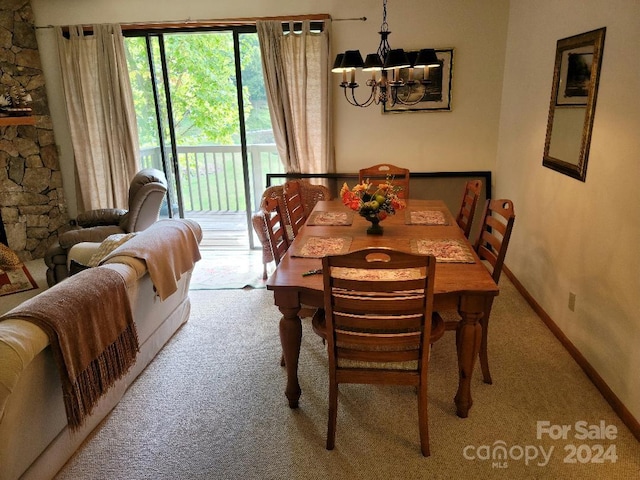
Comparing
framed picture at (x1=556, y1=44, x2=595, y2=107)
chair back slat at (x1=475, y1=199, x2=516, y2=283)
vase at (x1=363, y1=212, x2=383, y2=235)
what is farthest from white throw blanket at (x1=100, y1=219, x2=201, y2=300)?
framed picture at (x1=556, y1=44, x2=595, y2=107)

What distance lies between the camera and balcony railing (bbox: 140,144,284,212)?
4.85m

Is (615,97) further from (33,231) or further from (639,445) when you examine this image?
(33,231)

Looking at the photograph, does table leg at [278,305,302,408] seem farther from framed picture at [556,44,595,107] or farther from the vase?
framed picture at [556,44,595,107]

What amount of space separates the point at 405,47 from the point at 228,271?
2.71 m

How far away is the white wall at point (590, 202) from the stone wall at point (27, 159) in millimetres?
4646

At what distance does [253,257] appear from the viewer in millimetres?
4793

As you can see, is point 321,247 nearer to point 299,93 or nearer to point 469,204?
point 469,204

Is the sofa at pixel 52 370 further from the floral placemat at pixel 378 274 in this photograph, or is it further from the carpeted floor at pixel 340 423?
the floral placemat at pixel 378 274

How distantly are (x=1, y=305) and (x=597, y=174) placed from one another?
4402 millimetres

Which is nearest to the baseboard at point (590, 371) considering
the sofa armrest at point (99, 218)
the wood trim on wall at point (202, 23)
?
the wood trim on wall at point (202, 23)

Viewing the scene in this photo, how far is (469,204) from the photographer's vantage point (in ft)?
11.1

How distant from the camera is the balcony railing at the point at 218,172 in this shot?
4.85 meters

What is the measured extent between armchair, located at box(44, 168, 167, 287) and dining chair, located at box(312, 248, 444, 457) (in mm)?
2312

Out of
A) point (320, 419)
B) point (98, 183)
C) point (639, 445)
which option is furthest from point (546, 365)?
A: point (98, 183)
